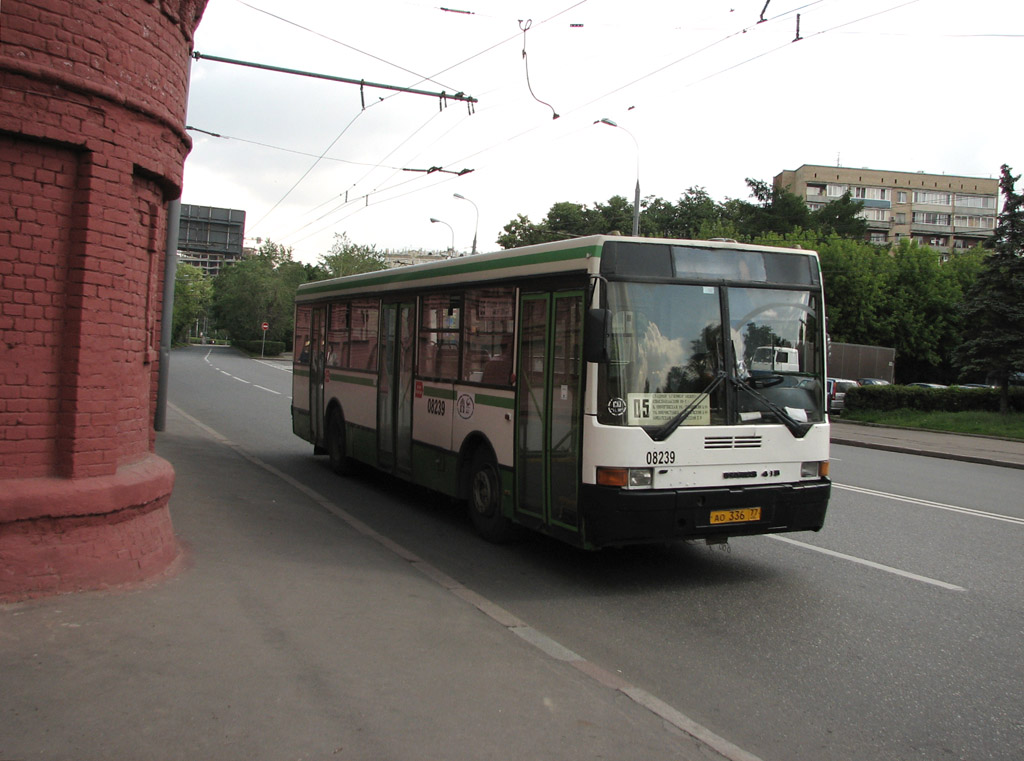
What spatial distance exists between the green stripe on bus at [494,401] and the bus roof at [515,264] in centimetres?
113

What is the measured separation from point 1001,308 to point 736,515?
26.7 meters

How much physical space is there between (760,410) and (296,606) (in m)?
3.93

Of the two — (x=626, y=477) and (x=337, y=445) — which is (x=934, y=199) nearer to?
(x=337, y=445)

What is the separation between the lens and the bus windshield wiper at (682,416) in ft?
22.9

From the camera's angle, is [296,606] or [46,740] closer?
[46,740]

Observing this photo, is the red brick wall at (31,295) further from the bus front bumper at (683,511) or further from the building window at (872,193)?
the building window at (872,193)

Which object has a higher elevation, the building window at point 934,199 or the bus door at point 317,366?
the building window at point 934,199

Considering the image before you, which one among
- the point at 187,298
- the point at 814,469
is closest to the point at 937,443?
the point at 814,469

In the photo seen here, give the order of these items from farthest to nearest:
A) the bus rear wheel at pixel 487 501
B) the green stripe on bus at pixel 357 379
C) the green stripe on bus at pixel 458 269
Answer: the green stripe on bus at pixel 357 379 < the bus rear wheel at pixel 487 501 < the green stripe on bus at pixel 458 269

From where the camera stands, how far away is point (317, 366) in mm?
13930

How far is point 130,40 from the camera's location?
625cm

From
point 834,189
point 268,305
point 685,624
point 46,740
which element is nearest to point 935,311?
point 834,189

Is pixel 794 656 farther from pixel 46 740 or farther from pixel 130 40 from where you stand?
pixel 130 40

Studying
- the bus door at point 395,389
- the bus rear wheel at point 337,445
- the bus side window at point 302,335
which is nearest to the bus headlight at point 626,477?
the bus door at point 395,389
